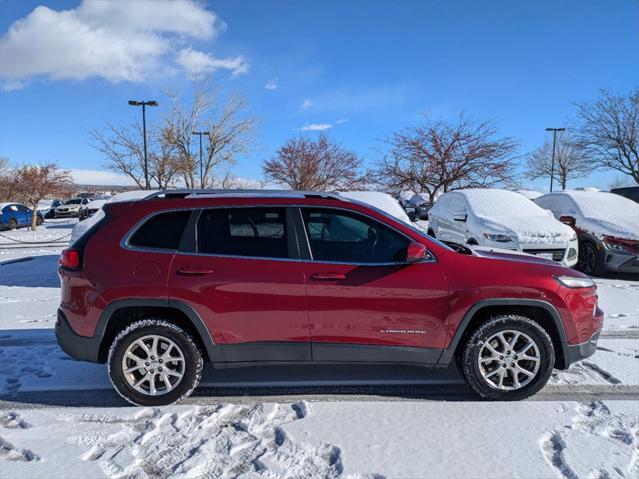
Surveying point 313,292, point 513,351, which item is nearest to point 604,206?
point 513,351

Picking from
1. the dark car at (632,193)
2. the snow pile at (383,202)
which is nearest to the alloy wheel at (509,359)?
the snow pile at (383,202)

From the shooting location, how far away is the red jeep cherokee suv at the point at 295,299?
3330 millimetres

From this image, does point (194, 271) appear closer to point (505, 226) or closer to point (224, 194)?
point (224, 194)

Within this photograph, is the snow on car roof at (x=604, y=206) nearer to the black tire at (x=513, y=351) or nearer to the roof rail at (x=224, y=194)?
the black tire at (x=513, y=351)

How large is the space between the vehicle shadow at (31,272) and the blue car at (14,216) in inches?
585

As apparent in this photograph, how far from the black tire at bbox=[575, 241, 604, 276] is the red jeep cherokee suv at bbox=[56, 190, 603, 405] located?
584 cm

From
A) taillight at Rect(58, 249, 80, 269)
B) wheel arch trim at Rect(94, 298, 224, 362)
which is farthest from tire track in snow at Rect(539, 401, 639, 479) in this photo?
taillight at Rect(58, 249, 80, 269)

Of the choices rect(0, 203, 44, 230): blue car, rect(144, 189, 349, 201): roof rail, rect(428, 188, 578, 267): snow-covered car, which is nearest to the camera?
rect(144, 189, 349, 201): roof rail

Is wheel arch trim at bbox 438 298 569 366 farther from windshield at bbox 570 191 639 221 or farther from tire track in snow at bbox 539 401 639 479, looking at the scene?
windshield at bbox 570 191 639 221

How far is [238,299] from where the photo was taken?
3338 mm

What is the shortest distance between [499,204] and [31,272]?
10029 millimetres

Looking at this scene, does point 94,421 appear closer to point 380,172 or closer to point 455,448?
point 455,448

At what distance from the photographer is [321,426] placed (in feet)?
10.2

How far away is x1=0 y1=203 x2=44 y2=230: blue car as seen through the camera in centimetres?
2386
